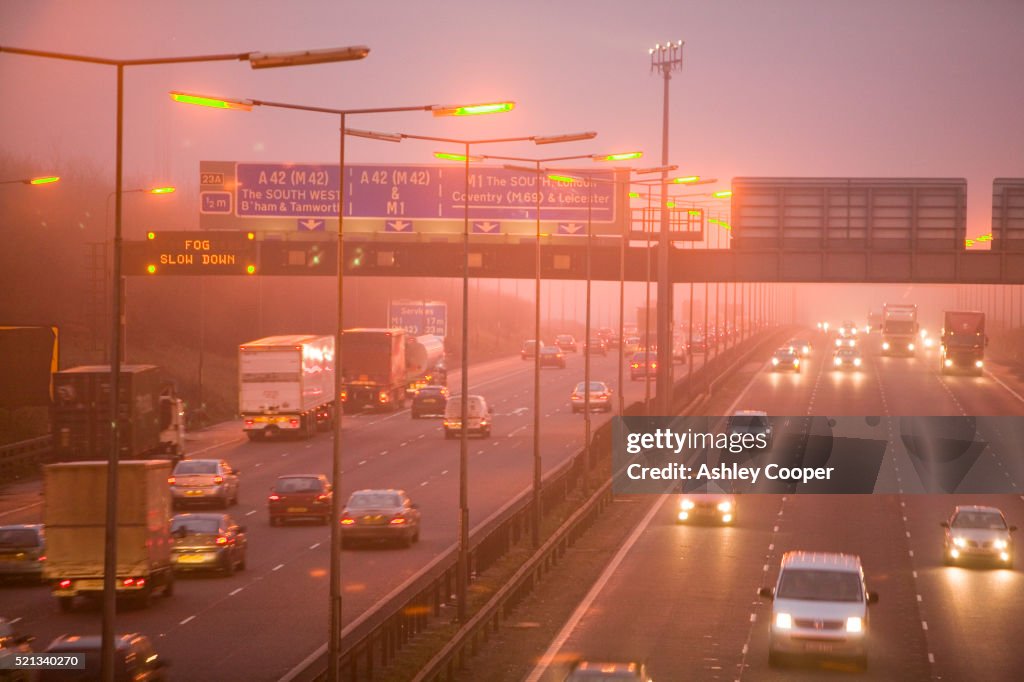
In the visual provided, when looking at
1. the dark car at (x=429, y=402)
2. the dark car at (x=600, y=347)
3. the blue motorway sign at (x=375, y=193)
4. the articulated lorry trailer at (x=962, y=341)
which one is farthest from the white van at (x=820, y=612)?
the dark car at (x=600, y=347)

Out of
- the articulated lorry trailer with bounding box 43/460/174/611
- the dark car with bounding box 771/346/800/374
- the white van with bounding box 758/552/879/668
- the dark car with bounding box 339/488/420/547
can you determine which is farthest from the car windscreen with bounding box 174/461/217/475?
the dark car with bounding box 771/346/800/374

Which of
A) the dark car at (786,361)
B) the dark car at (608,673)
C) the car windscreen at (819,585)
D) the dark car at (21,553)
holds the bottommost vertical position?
the dark car at (21,553)

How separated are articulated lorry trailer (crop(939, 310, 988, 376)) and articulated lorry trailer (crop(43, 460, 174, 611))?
88.1 metres

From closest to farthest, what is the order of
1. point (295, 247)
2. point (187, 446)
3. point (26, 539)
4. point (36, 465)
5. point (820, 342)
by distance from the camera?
point (26, 539) → point (36, 465) → point (295, 247) → point (187, 446) → point (820, 342)

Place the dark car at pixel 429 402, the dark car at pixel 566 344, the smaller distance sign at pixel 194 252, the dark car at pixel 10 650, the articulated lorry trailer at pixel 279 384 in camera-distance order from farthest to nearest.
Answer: the dark car at pixel 566 344, the dark car at pixel 429 402, the articulated lorry trailer at pixel 279 384, the smaller distance sign at pixel 194 252, the dark car at pixel 10 650

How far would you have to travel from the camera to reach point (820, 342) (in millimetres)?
184500

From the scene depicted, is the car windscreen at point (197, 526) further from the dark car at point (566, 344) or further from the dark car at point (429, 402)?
the dark car at point (566, 344)

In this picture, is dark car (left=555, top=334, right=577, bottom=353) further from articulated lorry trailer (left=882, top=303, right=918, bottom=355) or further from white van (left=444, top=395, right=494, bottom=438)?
white van (left=444, top=395, right=494, bottom=438)

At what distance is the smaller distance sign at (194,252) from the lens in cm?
5269

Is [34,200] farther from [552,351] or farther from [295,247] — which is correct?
[295,247]

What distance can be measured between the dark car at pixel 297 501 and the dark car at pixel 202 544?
27.8 feet

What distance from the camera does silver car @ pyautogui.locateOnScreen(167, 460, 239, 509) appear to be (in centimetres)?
4884

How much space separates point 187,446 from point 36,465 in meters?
9.64

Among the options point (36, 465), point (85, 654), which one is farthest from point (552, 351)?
point (85, 654)
